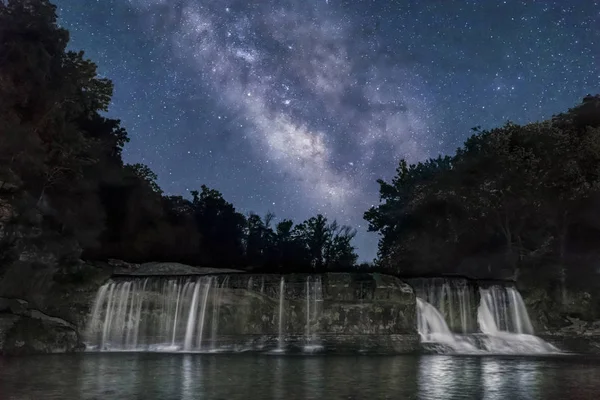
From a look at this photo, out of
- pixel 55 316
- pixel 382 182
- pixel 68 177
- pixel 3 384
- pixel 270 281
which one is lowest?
pixel 3 384

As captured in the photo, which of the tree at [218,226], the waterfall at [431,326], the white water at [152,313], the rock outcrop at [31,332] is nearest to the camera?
the rock outcrop at [31,332]

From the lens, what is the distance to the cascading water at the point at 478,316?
32438mm

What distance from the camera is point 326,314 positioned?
105ft

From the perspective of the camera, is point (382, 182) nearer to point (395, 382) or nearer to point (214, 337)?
point (214, 337)

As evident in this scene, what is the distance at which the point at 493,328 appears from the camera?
34438 mm

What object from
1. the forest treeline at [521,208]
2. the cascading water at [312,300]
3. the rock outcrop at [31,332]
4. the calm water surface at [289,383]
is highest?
the forest treeline at [521,208]

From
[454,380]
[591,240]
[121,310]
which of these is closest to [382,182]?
[591,240]

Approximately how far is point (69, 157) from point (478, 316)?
28853 mm

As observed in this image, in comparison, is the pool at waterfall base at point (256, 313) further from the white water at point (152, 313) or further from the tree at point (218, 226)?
the tree at point (218, 226)

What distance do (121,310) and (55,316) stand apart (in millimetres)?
3730

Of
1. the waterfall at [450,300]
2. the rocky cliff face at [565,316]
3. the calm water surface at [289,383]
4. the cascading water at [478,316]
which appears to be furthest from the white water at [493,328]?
the calm water surface at [289,383]

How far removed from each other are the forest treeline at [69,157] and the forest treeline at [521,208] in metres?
25.0

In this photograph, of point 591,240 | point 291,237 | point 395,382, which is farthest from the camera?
point 291,237

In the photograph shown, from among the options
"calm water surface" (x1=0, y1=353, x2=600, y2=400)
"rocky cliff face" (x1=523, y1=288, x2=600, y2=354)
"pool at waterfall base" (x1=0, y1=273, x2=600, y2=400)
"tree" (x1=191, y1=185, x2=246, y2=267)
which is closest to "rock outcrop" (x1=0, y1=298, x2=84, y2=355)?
"pool at waterfall base" (x1=0, y1=273, x2=600, y2=400)
